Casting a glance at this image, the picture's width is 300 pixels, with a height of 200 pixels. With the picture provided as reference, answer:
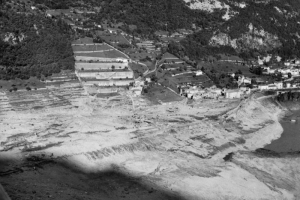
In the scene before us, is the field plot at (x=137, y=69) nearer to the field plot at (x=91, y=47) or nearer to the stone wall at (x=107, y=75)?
the stone wall at (x=107, y=75)

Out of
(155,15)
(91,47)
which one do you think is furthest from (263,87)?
(155,15)

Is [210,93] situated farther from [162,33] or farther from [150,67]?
[162,33]

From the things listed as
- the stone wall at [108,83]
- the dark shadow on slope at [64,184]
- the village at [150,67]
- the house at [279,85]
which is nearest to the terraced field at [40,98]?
the stone wall at [108,83]

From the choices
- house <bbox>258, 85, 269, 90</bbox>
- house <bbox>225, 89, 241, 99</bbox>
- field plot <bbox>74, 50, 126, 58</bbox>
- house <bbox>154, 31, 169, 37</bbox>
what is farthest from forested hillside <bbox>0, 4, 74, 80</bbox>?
house <bbox>258, 85, 269, 90</bbox>

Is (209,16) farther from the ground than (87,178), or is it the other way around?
(209,16)

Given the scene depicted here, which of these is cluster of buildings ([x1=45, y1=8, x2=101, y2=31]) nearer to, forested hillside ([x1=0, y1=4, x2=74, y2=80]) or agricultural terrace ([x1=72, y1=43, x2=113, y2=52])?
agricultural terrace ([x1=72, y1=43, x2=113, y2=52])

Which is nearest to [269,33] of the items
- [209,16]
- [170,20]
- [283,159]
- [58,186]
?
[209,16]

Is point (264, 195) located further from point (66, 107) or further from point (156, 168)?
point (66, 107)
